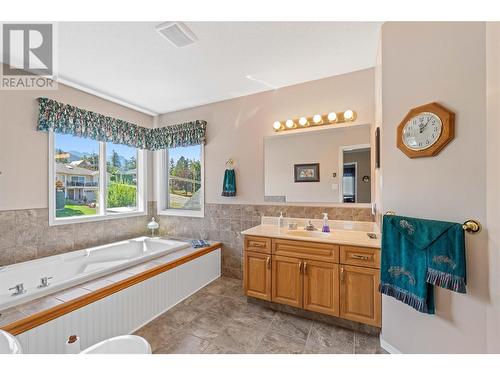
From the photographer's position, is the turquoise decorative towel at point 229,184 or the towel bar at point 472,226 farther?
the turquoise decorative towel at point 229,184

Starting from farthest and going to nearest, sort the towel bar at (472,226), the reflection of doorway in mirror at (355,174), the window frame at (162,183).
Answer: the window frame at (162,183)
the reflection of doorway in mirror at (355,174)
the towel bar at (472,226)

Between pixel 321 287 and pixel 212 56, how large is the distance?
8.15ft

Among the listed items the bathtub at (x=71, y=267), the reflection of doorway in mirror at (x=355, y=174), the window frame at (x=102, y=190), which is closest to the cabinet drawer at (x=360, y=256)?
the reflection of doorway in mirror at (x=355, y=174)

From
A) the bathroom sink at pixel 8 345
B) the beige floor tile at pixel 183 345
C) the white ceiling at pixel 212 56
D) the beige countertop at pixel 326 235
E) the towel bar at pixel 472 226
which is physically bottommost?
the beige floor tile at pixel 183 345

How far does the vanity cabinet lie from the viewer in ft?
6.02

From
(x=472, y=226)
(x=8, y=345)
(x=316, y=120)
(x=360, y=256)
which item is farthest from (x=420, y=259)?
(x=8, y=345)

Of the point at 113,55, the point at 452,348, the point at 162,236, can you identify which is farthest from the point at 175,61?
the point at 452,348

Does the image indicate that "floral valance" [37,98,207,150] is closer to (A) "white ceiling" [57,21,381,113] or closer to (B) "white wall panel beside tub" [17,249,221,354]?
(A) "white ceiling" [57,21,381,113]

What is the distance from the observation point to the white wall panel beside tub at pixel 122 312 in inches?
57.9

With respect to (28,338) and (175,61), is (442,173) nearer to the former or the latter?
(175,61)

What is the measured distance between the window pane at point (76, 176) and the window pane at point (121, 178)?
18 cm

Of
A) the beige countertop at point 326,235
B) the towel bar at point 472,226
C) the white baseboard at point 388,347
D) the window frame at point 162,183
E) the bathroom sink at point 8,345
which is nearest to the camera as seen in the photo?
the bathroom sink at point 8,345

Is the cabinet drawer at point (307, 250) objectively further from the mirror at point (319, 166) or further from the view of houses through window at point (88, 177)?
the view of houses through window at point (88, 177)
